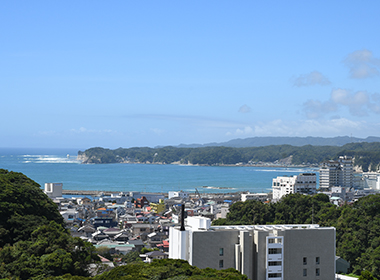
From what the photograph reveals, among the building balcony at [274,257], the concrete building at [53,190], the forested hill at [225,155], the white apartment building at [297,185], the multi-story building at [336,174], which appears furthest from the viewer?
the forested hill at [225,155]

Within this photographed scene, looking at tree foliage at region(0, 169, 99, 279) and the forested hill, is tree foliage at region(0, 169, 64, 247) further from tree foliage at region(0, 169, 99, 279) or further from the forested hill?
the forested hill

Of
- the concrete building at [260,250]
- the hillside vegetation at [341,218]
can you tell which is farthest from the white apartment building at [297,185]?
the concrete building at [260,250]

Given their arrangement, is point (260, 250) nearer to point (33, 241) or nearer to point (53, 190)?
point (33, 241)

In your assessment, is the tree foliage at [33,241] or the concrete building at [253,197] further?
the concrete building at [253,197]

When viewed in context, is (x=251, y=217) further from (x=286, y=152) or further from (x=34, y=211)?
(x=286, y=152)

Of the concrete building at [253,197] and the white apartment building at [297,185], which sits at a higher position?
the white apartment building at [297,185]

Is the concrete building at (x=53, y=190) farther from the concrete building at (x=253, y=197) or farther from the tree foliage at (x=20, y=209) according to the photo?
the tree foliage at (x=20, y=209)

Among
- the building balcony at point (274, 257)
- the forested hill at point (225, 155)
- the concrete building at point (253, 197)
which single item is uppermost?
the forested hill at point (225, 155)

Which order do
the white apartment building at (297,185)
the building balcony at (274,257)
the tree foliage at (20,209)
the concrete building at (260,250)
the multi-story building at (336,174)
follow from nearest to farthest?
the concrete building at (260,250)
the building balcony at (274,257)
the tree foliage at (20,209)
the white apartment building at (297,185)
the multi-story building at (336,174)
